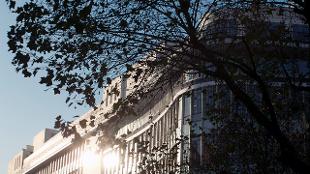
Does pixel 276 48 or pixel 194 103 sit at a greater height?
pixel 194 103

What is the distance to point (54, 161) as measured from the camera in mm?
84562

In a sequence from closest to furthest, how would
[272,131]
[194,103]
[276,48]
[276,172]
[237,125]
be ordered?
[272,131] < [276,48] < [276,172] < [237,125] < [194,103]

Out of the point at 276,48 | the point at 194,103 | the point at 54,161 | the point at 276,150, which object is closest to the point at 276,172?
the point at 276,150

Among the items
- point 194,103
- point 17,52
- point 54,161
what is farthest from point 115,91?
point 54,161

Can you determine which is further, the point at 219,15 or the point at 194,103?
the point at 194,103

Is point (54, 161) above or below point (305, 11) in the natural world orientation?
above

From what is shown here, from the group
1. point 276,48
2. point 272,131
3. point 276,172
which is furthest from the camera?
point 276,172

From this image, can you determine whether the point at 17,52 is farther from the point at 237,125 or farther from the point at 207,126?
the point at 207,126

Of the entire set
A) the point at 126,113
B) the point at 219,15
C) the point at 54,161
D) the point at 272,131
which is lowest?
the point at 272,131

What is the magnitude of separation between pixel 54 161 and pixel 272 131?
76.6 metres

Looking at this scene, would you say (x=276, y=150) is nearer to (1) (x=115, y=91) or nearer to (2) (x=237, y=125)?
(2) (x=237, y=125)

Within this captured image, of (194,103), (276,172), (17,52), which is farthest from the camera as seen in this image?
(194,103)

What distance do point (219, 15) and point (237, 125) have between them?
536 centimetres

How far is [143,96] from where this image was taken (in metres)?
13.0
